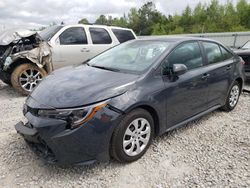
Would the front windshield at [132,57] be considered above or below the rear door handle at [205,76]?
above

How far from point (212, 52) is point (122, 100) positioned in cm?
225

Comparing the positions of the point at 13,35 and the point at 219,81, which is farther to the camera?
the point at 13,35

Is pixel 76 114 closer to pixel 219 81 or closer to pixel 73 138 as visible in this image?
pixel 73 138

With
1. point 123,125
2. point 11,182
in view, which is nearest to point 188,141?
point 123,125

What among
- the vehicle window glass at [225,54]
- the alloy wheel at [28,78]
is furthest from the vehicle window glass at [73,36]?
the vehicle window glass at [225,54]

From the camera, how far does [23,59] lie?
509cm

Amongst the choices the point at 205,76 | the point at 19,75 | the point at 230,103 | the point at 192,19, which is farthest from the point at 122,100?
the point at 192,19

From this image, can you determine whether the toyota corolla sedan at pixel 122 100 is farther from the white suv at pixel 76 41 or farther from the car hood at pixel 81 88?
the white suv at pixel 76 41

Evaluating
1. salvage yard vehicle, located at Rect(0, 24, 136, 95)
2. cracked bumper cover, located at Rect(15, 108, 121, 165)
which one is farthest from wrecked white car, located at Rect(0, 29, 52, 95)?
cracked bumper cover, located at Rect(15, 108, 121, 165)

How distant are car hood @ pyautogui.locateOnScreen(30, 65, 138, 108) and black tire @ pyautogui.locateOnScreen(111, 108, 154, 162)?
32 centimetres

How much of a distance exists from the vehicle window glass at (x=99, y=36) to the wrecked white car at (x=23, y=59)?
4.54 feet

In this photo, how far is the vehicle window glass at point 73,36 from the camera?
570 cm

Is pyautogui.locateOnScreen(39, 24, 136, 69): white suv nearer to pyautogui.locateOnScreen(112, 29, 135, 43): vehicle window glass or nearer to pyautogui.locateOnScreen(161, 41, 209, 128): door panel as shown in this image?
pyautogui.locateOnScreen(112, 29, 135, 43): vehicle window glass

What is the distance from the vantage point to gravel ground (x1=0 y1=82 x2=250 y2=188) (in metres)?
2.33
